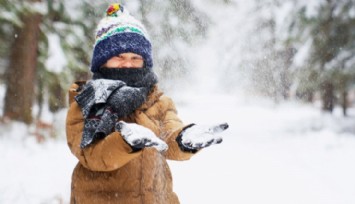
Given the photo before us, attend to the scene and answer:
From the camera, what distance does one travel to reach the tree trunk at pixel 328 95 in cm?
1500

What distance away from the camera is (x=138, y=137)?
1732 millimetres

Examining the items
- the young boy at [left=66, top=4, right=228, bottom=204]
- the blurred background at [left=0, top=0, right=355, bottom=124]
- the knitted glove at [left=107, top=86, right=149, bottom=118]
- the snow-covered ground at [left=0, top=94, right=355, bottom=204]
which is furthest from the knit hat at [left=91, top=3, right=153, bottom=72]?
the blurred background at [left=0, top=0, right=355, bottom=124]

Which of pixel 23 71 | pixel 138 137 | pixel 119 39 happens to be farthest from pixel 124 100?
pixel 23 71

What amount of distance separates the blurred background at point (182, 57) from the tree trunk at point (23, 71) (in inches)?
0.7

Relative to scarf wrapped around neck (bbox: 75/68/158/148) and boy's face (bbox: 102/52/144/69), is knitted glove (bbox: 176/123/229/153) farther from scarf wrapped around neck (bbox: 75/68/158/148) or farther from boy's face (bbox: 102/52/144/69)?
boy's face (bbox: 102/52/144/69)

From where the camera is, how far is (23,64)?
25.1ft

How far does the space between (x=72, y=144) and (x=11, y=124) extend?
617 centimetres

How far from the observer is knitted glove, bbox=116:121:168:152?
5.69 feet

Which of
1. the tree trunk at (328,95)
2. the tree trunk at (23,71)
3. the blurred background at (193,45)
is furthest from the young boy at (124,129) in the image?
the tree trunk at (328,95)

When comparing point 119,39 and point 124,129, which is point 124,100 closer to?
point 124,129

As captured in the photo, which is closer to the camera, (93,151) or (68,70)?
(93,151)

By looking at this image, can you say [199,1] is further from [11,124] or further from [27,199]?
[27,199]

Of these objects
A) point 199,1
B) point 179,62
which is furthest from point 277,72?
point 199,1

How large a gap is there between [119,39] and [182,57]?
8.88m
